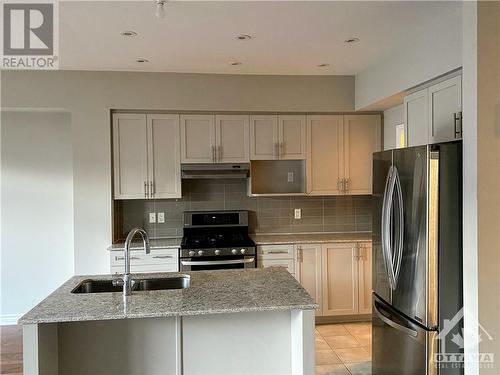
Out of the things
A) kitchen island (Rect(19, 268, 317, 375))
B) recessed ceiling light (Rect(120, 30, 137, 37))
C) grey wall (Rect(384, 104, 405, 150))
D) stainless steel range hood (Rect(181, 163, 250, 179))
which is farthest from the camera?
stainless steel range hood (Rect(181, 163, 250, 179))

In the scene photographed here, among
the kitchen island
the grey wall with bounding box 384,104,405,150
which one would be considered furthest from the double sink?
the grey wall with bounding box 384,104,405,150

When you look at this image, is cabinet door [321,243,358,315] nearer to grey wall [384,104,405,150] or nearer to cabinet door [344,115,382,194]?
cabinet door [344,115,382,194]

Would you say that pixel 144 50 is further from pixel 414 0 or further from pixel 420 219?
pixel 420 219

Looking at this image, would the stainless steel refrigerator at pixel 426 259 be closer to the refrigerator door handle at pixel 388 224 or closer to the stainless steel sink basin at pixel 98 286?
the refrigerator door handle at pixel 388 224

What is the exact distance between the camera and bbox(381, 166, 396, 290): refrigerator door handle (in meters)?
2.58

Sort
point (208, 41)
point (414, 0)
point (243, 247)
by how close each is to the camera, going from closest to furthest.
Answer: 1. point (414, 0)
2. point (208, 41)
3. point (243, 247)

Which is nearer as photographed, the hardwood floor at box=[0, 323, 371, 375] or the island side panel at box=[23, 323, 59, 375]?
the island side panel at box=[23, 323, 59, 375]

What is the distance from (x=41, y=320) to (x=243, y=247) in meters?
2.30

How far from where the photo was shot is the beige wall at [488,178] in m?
2.06

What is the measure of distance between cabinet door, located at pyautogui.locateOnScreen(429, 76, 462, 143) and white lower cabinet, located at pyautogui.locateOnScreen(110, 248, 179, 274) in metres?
2.61

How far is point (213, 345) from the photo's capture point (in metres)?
2.19

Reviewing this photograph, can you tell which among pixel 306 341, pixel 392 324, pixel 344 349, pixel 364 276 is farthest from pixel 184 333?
pixel 364 276

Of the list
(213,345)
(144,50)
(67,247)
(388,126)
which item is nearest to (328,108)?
(388,126)

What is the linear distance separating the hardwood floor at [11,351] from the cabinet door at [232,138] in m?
2.60
